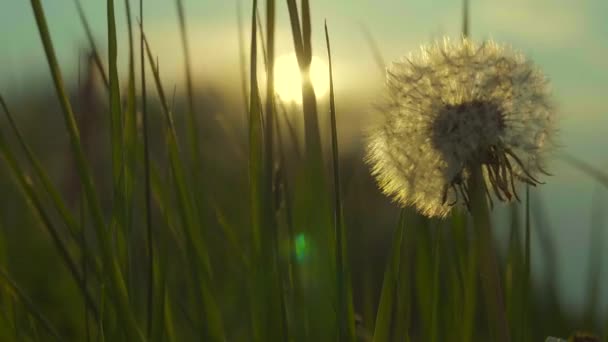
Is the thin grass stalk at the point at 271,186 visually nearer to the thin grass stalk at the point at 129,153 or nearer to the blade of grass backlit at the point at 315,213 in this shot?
the blade of grass backlit at the point at 315,213

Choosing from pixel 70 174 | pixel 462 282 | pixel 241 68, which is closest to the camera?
pixel 462 282

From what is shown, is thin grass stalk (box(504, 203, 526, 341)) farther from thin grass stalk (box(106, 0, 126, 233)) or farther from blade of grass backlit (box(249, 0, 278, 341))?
thin grass stalk (box(106, 0, 126, 233))

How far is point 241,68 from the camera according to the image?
221 centimetres

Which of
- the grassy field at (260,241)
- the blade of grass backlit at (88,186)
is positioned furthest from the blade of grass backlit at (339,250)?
the blade of grass backlit at (88,186)

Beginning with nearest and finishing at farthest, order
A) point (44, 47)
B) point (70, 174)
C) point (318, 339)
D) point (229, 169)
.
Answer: point (44, 47) < point (318, 339) < point (70, 174) < point (229, 169)

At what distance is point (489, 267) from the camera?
159 centimetres

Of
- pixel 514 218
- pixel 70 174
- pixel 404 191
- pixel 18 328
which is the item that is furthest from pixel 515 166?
pixel 70 174

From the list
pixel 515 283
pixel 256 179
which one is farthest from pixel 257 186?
pixel 515 283

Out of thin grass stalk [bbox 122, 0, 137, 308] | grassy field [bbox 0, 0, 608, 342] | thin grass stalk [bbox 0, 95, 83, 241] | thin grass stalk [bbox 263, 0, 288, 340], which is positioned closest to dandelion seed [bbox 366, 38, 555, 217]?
grassy field [bbox 0, 0, 608, 342]

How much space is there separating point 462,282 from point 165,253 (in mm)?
662

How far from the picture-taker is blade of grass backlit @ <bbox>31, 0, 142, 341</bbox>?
1.57 m

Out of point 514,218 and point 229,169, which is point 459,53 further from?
point 229,169

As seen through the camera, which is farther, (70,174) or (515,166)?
(70,174)

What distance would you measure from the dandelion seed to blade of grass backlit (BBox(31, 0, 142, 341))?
1.75 feet
